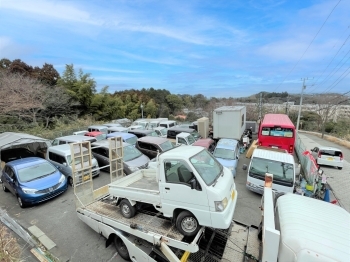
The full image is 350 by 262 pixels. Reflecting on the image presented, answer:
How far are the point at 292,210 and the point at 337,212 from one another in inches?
30.0

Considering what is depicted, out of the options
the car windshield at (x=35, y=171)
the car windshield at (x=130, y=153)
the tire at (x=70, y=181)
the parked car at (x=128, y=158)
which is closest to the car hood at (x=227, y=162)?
the parked car at (x=128, y=158)

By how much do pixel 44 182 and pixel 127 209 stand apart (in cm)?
446

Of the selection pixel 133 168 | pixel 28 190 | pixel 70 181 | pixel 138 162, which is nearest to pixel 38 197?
pixel 28 190

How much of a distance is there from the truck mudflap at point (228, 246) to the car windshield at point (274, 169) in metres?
3.76

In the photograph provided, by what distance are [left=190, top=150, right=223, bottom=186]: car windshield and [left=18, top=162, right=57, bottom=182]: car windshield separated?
653 centimetres

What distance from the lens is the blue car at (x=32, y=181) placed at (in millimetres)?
6742

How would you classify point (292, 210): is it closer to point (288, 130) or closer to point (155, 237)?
point (155, 237)

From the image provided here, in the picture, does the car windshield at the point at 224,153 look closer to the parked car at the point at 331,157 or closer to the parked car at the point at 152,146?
the parked car at the point at 152,146

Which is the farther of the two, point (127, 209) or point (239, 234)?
point (127, 209)

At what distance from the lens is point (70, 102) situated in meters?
23.3

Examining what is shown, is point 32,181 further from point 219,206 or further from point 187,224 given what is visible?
point 219,206

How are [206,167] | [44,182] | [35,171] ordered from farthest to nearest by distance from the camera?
[35,171] → [44,182] → [206,167]

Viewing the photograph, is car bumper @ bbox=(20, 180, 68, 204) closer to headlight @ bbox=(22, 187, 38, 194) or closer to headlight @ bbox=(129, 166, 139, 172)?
headlight @ bbox=(22, 187, 38, 194)

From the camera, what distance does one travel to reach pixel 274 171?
758cm
